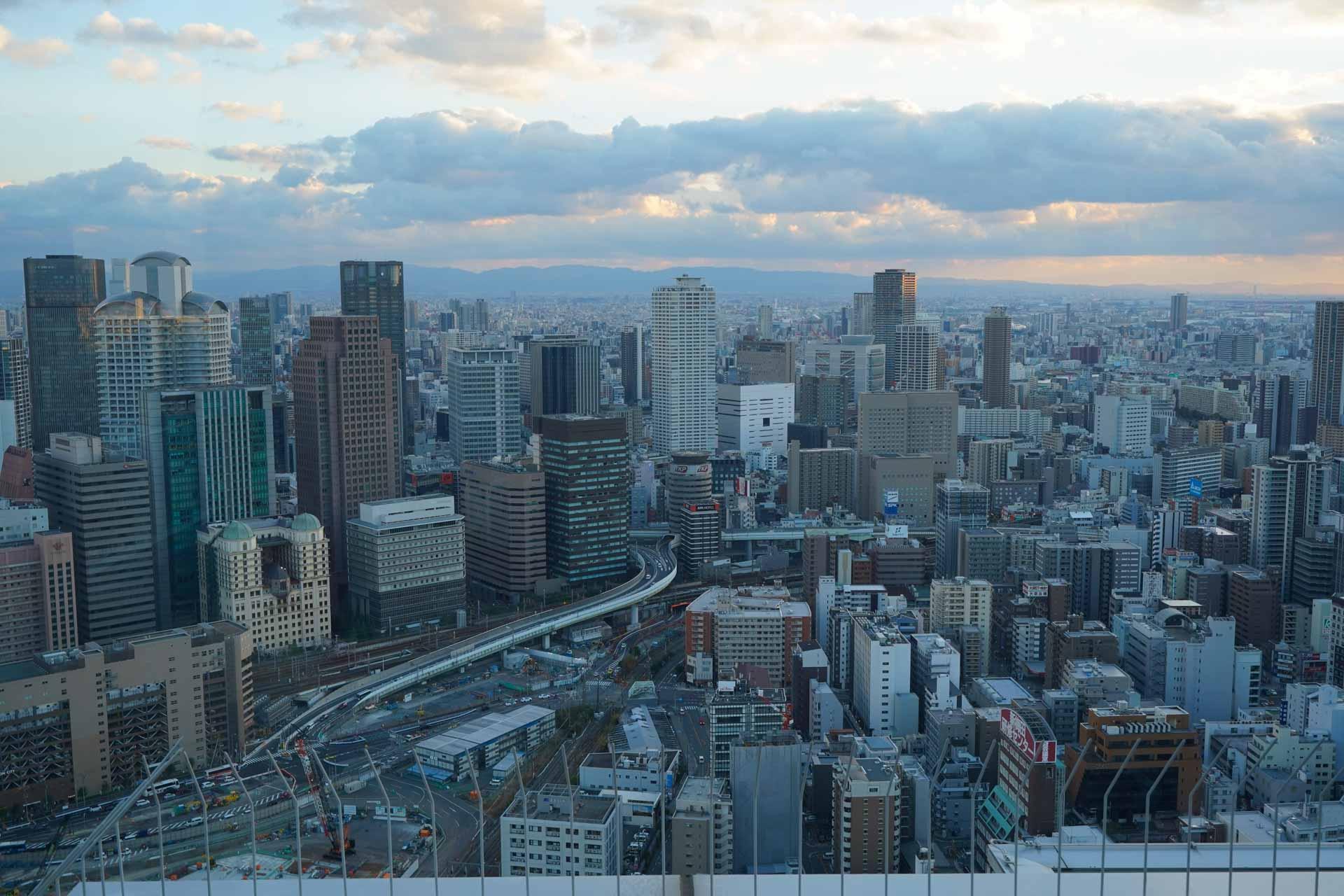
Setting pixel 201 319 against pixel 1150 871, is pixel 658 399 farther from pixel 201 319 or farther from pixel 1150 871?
pixel 1150 871

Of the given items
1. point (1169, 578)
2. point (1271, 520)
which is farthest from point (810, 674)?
point (1271, 520)

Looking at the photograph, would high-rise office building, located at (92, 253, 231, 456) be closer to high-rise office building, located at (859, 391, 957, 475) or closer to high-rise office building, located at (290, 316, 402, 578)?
high-rise office building, located at (290, 316, 402, 578)

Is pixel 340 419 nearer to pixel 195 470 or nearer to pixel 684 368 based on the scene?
pixel 195 470

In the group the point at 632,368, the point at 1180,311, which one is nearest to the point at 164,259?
the point at 632,368

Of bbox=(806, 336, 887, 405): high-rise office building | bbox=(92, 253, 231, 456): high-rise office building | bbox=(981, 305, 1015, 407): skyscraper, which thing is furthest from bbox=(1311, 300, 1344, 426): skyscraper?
bbox=(92, 253, 231, 456): high-rise office building

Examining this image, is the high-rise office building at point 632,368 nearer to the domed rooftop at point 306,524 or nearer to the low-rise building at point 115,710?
the domed rooftop at point 306,524
